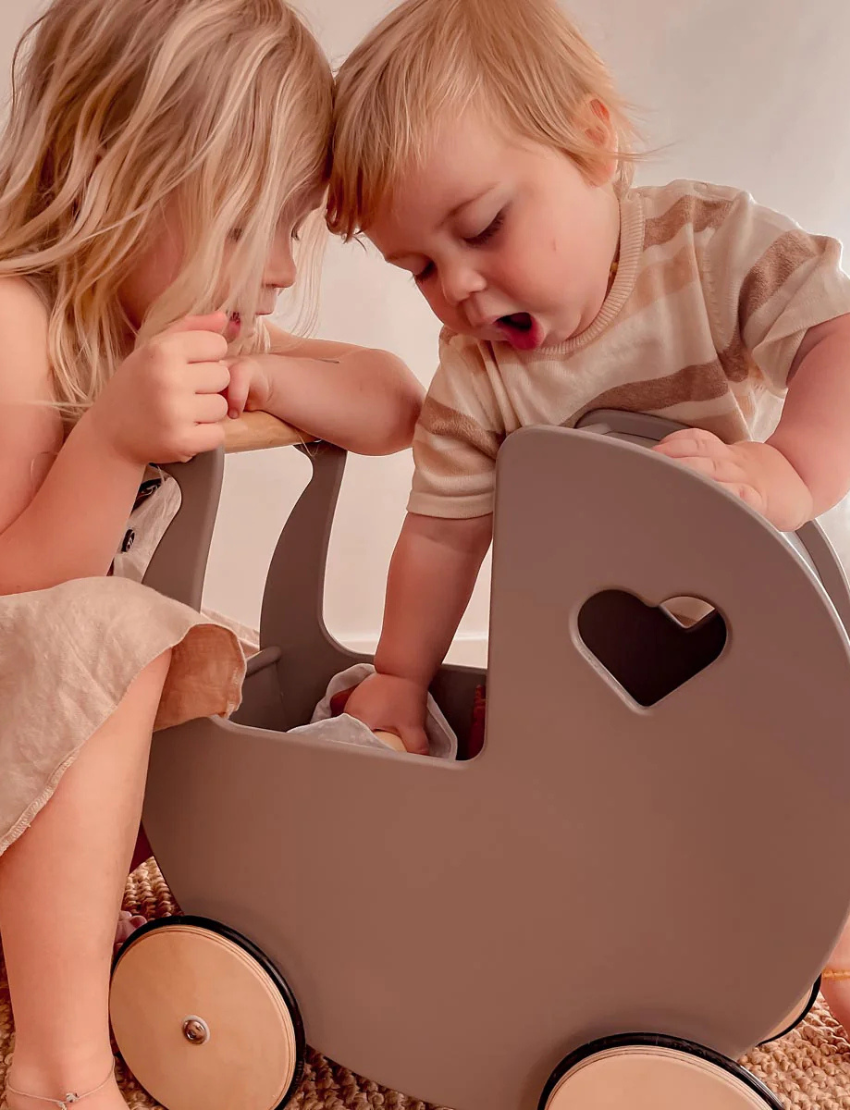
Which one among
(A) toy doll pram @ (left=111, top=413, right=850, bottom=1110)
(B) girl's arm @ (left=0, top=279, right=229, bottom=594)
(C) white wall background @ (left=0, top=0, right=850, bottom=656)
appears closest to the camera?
(A) toy doll pram @ (left=111, top=413, right=850, bottom=1110)

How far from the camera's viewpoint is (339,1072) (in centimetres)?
67

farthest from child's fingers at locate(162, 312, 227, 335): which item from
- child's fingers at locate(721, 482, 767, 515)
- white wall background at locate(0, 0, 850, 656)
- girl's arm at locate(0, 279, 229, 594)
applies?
white wall background at locate(0, 0, 850, 656)

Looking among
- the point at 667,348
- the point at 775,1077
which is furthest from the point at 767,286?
the point at 775,1077

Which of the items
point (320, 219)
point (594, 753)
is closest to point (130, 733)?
point (594, 753)

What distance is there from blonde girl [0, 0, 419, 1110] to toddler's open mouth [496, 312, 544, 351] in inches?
5.0

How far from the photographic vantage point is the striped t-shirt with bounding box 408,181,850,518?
0.62 metres

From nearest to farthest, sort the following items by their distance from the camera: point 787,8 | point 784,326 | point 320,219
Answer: point 784,326
point 320,219
point 787,8

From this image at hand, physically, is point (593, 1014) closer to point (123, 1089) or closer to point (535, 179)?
point (123, 1089)

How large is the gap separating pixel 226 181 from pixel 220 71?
0.08 m

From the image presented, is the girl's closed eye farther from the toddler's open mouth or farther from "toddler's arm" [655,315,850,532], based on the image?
"toddler's arm" [655,315,850,532]

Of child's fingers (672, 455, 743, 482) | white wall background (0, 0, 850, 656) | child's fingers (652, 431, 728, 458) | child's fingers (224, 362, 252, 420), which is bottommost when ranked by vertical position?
child's fingers (672, 455, 743, 482)

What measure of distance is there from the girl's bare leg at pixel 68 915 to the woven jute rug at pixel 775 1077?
113 millimetres

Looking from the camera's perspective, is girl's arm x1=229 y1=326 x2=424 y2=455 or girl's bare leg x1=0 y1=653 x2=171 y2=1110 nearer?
girl's bare leg x1=0 y1=653 x2=171 y2=1110

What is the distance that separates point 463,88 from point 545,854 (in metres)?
0.48
